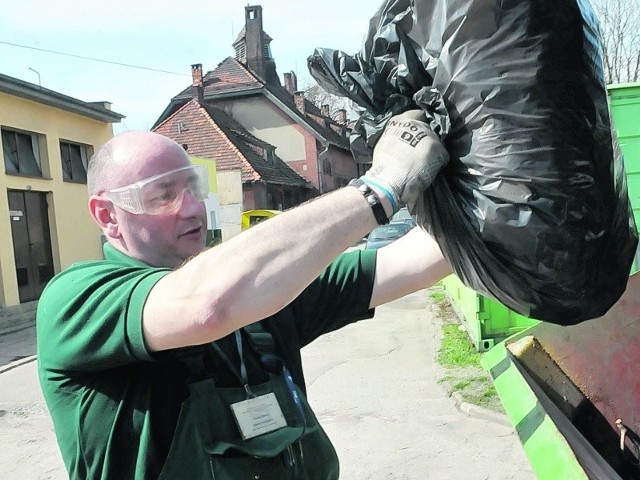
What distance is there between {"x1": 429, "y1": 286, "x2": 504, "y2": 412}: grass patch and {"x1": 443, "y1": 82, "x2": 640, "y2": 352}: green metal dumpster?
11.1 inches

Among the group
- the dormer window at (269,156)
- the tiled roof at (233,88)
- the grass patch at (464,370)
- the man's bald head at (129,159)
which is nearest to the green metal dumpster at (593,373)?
the man's bald head at (129,159)

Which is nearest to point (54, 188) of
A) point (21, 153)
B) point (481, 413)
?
point (21, 153)

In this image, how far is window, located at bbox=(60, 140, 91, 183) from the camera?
1490cm

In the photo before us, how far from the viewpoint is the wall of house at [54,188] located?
12383 mm

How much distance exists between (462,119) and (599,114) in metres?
0.30

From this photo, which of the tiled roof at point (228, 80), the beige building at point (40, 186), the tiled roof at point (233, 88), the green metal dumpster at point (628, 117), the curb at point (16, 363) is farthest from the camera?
the tiled roof at point (228, 80)

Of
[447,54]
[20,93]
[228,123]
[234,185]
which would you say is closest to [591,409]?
[447,54]

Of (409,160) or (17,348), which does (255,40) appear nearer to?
(17,348)

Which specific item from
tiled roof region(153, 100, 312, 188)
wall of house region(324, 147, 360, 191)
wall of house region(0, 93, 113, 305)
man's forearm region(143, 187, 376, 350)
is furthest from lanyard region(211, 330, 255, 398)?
wall of house region(324, 147, 360, 191)

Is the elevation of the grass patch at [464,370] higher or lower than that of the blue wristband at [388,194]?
lower

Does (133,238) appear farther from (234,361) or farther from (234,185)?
(234,185)

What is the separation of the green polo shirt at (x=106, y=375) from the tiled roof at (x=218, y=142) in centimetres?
2574

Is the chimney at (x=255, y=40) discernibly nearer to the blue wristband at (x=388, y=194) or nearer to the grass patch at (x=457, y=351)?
the grass patch at (x=457, y=351)

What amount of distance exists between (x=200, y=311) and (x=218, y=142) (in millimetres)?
27726
